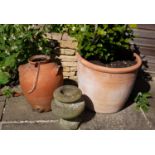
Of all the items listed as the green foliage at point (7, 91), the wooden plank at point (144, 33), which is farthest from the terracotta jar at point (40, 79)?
the wooden plank at point (144, 33)

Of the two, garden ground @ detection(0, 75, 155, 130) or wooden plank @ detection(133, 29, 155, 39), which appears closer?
garden ground @ detection(0, 75, 155, 130)

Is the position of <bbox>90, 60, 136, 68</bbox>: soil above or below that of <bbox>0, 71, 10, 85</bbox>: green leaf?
above

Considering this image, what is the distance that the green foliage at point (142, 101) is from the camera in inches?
167

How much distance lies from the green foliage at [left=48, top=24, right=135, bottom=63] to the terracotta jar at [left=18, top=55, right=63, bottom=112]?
47cm

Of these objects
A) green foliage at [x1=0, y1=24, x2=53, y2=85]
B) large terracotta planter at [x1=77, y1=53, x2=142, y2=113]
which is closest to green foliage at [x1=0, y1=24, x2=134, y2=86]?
green foliage at [x1=0, y1=24, x2=53, y2=85]

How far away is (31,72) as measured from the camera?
374 cm

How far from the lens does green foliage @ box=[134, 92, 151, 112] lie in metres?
4.25

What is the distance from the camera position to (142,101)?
4320 mm

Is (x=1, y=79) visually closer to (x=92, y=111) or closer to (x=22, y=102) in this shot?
(x=22, y=102)

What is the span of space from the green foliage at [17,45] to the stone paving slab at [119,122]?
4.25 feet

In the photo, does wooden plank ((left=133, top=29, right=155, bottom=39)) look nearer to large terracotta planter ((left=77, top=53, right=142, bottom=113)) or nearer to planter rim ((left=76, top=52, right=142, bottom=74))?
large terracotta planter ((left=77, top=53, right=142, bottom=113))

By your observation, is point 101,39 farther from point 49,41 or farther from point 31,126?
point 31,126

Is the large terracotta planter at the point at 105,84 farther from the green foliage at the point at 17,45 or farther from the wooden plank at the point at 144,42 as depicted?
the wooden plank at the point at 144,42

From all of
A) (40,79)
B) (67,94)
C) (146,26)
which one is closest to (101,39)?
(67,94)
